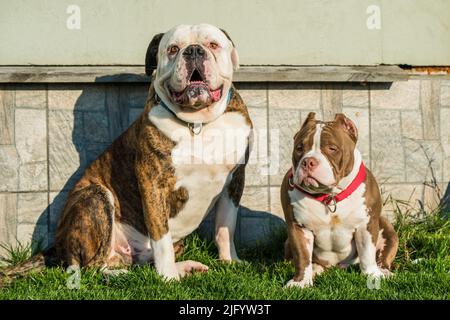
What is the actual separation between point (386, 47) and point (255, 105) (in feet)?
4.38

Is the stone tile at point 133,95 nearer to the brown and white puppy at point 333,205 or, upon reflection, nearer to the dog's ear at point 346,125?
the brown and white puppy at point 333,205

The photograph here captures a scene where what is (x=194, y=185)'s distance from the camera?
5574 millimetres

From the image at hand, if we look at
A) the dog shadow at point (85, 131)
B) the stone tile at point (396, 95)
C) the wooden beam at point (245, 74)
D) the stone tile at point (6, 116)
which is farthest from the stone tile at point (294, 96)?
the stone tile at point (6, 116)

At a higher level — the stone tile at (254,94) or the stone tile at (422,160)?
the stone tile at (254,94)

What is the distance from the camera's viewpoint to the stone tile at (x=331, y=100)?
22.3 feet

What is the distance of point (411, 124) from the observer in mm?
6961

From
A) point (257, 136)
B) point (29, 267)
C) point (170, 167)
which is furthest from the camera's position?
point (257, 136)

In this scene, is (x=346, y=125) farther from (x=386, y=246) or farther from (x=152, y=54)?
(x=152, y=54)

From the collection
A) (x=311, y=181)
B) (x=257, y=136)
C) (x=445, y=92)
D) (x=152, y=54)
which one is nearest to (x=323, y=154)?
(x=311, y=181)

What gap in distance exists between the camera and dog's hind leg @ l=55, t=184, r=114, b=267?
550cm

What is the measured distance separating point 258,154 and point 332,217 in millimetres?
1683

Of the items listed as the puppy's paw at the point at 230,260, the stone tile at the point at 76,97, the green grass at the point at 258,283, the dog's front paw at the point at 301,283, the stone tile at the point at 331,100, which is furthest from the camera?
the stone tile at the point at 331,100

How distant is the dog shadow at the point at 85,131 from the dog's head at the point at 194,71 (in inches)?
41.0

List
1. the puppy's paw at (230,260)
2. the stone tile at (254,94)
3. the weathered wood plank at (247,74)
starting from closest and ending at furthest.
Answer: the puppy's paw at (230,260)
the weathered wood plank at (247,74)
the stone tile at (254,94)
